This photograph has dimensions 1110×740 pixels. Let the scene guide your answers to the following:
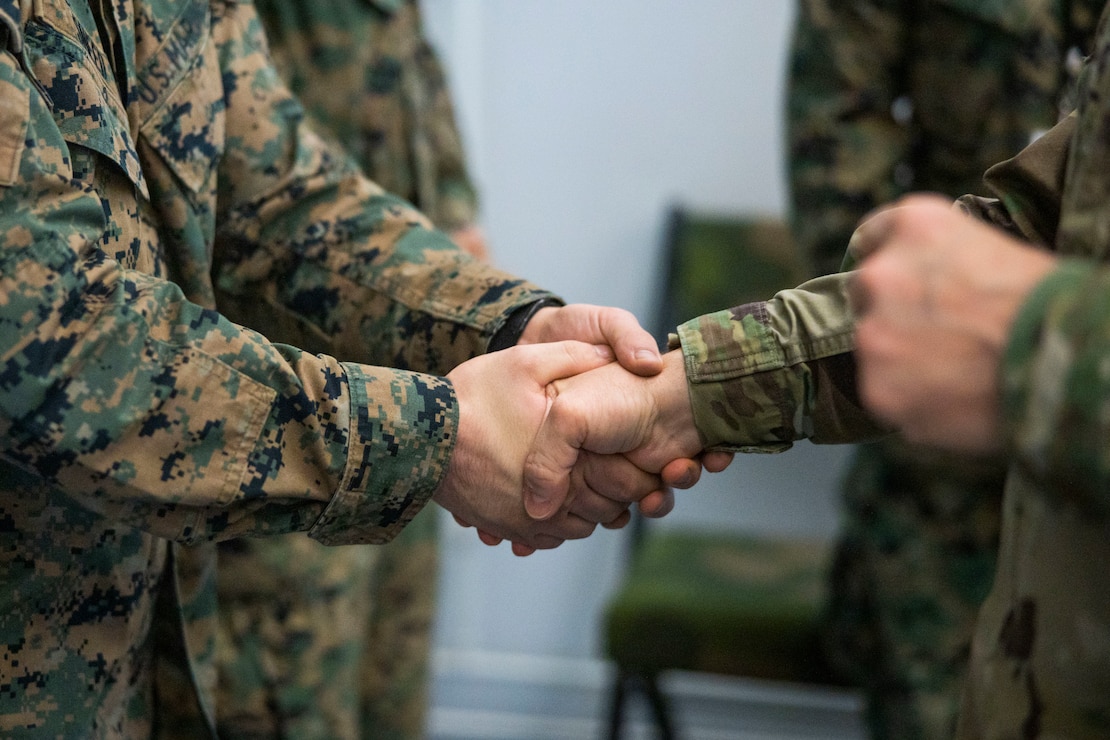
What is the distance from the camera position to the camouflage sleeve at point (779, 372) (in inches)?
36.3

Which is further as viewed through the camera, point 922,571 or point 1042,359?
point 922,571

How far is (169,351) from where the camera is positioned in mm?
769

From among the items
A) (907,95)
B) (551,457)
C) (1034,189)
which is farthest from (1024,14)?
(551,457)

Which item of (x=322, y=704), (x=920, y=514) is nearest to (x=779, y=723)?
(x=920, y=514)

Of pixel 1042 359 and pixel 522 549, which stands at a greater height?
pixel 1042 359

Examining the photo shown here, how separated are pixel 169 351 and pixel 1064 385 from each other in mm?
593

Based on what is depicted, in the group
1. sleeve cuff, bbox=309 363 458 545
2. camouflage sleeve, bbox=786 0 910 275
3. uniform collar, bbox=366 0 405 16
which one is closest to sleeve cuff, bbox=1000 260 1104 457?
sleeve cuff, bbox=309 363 458 545

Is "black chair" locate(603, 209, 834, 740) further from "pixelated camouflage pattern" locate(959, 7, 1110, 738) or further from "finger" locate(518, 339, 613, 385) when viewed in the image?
"pixelated camouflage pattern" locate(959, 7, 1110, 738)

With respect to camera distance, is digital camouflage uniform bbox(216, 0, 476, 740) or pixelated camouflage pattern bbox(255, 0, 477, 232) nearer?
digital camouflage uniform bbox(216, 0, 476, 740)

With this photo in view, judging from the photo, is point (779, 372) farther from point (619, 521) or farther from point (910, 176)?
point (910, 176)

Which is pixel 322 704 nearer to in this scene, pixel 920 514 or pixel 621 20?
pixel 920 514

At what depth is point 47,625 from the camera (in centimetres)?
82

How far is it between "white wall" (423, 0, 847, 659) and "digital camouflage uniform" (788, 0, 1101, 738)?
1.38ft

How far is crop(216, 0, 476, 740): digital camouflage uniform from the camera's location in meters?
1.35
